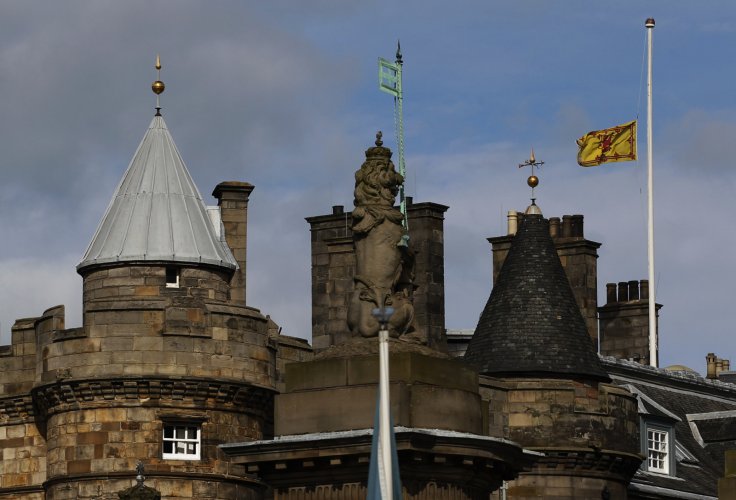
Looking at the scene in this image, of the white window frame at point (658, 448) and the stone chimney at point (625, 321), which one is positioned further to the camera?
the stone chimney at point (625, 321)

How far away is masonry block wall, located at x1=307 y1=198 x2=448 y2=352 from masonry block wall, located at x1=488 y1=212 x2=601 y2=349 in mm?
2392

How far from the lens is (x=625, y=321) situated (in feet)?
252

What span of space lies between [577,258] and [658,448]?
608 centimetres

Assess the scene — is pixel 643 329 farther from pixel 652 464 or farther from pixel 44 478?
pixel 44 478

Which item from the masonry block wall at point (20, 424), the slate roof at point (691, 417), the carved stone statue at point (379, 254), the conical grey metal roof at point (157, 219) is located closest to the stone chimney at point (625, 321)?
the slate roof at point (691, 417)

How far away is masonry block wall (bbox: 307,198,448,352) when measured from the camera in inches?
2554

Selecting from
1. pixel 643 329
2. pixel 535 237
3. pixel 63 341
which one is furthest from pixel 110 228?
pixel 643 329

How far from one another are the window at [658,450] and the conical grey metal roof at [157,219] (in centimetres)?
1174

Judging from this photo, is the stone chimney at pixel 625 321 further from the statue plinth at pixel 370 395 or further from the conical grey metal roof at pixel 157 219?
the statue plinth at pixel 370 395

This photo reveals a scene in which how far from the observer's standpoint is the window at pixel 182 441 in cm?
5453

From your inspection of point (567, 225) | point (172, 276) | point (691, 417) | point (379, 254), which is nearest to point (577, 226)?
point (567, 225)

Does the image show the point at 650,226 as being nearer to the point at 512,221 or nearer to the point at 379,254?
the point at 512,221

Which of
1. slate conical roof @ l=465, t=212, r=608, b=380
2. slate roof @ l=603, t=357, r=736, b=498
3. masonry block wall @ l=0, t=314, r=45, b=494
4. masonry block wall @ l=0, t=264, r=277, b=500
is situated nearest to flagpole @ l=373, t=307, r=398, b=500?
masonry block wall @ l=0, t=264, r=277, b=500

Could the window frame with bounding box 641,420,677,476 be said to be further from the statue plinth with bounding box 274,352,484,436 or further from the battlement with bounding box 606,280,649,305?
the statue plinth with bounding box 274,352,484,436
